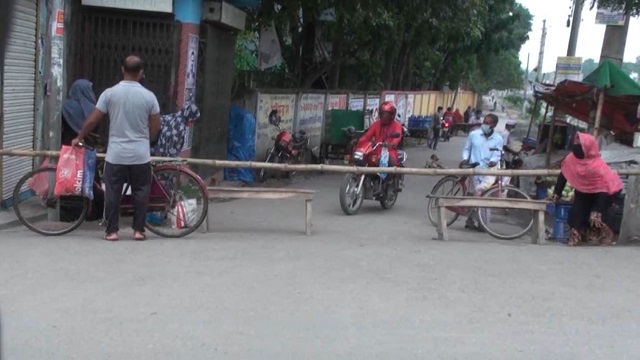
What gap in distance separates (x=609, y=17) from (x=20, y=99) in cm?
1044

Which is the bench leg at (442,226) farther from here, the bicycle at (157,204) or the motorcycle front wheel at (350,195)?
the bicycle at (157,204)

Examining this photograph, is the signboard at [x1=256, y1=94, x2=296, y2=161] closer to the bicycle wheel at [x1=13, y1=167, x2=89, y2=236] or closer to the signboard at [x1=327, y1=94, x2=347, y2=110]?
the signboard at [x1=327, y1=94, x2=347, y2=110]

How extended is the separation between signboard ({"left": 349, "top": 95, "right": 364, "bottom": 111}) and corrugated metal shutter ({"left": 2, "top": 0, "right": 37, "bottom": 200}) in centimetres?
1198

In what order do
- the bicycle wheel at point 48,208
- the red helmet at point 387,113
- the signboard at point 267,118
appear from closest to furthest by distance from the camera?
the bicycle wheel at point 48,208, the red helmet at point 387,113, the signboard at point 267,118

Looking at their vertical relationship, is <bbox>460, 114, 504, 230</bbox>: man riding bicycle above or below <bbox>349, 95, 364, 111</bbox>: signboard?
below

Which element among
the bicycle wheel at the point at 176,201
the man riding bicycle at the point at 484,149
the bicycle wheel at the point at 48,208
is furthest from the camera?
the man riding bicycle at the point at 484,149

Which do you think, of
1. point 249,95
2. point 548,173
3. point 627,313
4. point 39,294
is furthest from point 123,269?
point 249,95

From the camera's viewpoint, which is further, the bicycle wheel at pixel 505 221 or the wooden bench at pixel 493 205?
the bicycle wheel at pixel 505 221

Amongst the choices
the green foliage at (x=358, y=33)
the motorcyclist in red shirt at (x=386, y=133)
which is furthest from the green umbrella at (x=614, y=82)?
the green foliage at (x=358, y=33)

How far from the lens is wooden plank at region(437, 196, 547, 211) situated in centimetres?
798

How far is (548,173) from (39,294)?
550 centimetres

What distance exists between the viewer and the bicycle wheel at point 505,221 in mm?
8711

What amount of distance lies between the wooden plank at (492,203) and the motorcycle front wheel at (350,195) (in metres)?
2.00

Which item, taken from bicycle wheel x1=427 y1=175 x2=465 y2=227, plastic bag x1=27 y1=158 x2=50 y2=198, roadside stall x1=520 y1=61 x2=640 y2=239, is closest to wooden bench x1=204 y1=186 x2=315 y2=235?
plastic bag x1=27 y1=158 x2=50 y2=198
